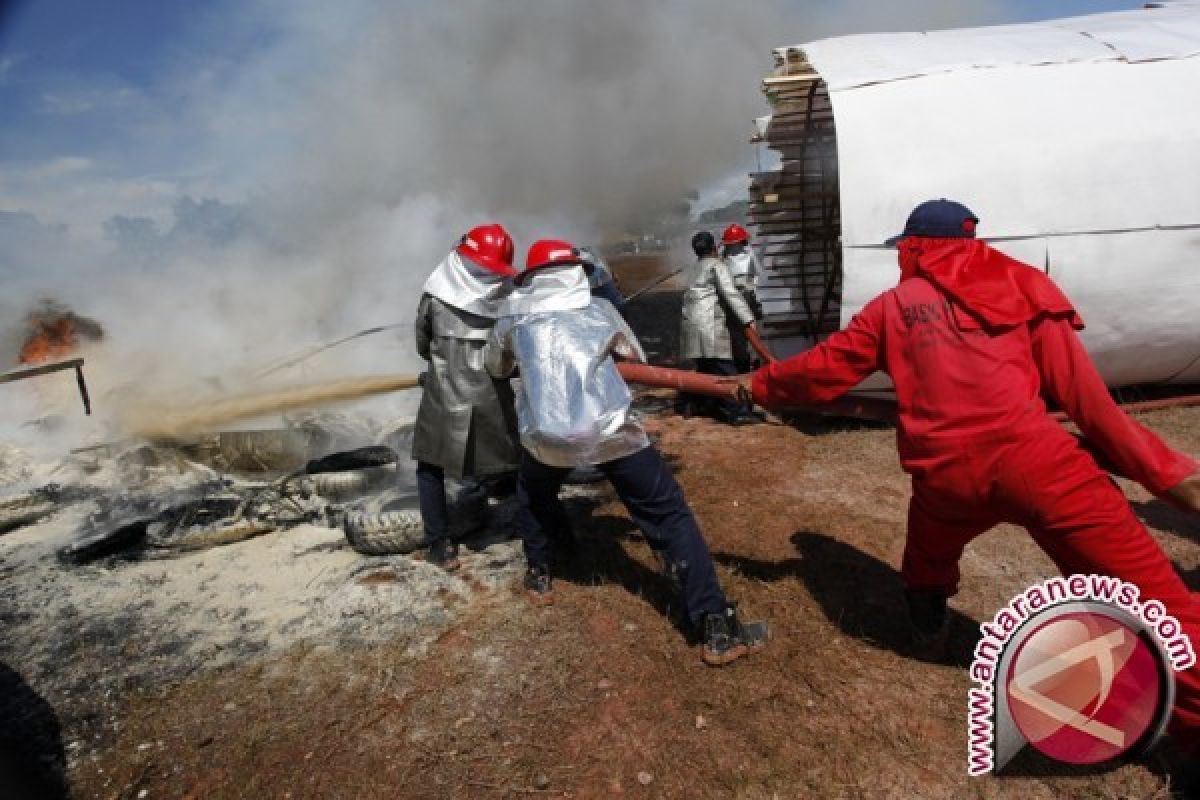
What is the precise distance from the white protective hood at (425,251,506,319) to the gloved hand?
2.88m

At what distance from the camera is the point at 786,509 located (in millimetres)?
4266

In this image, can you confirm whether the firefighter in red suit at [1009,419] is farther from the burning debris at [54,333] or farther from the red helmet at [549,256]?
the burning debris at [54,333]

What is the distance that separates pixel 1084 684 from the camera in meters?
1.96

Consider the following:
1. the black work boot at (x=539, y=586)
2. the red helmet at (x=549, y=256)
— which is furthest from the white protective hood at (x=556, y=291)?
the black work boot at (x=539, y=586)

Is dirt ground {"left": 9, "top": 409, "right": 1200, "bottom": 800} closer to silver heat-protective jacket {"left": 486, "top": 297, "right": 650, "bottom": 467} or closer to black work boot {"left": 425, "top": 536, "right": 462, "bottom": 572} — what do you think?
black work boot {"left": 425, "top": 536, "right": 462, "bottom": 572}

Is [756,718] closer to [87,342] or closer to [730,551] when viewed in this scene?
[730,551]

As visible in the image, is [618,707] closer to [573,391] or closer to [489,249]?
[573,391]

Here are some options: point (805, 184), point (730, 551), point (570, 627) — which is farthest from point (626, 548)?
point (805, 184)

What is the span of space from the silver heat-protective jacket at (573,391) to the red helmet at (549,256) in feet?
0.69

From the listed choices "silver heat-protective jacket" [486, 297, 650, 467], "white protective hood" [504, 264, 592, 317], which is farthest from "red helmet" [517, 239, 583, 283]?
"silver heat-protective jacket" [486, 297, 650, 467]

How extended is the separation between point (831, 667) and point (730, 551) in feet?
3.50

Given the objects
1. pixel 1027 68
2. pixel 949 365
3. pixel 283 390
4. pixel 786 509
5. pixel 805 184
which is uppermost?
pixel 1027 68

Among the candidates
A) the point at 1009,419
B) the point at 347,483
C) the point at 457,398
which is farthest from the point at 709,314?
the point at 1009,419

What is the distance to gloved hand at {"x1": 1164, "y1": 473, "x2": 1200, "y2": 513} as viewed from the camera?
6.51 feet
